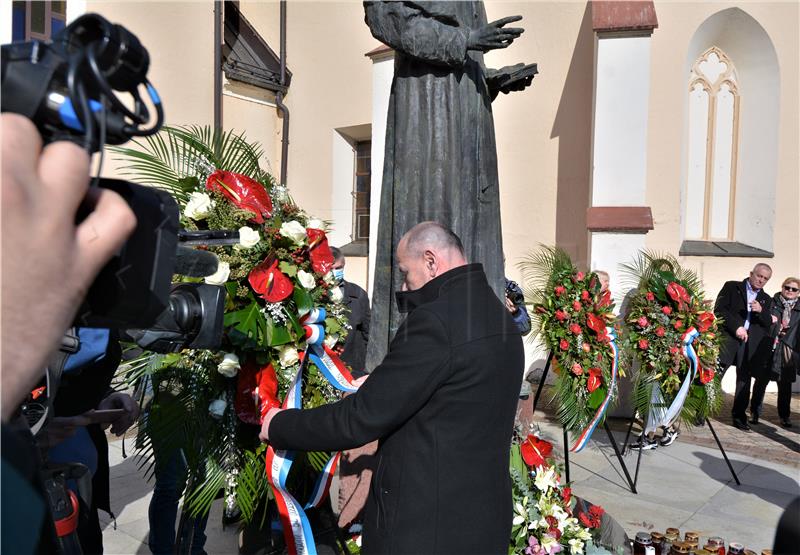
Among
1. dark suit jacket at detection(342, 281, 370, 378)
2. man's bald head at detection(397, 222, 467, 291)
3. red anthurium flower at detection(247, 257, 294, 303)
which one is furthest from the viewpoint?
dark suit jacket at detection(342, 281, 370, 378)

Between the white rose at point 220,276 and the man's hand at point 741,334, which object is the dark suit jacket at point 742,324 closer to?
the man's hand at point 741,334

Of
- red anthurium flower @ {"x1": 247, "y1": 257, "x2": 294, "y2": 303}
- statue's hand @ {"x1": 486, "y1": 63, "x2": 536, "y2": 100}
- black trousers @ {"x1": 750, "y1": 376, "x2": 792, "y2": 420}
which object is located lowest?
black trousers @ {"x1": 750, "y1": 376, "x2": 792, "y2": 420}

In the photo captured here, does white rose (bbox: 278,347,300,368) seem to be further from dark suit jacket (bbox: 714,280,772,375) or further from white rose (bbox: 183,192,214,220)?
dark suit jacket (bbox: 714,280,772,375)

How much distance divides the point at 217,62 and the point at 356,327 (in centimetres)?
716

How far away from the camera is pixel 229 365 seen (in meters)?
2.25

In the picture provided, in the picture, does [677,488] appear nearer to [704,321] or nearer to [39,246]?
[704,321]

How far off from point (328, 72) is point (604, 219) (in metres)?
6.25

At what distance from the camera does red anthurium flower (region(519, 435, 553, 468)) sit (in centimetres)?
329

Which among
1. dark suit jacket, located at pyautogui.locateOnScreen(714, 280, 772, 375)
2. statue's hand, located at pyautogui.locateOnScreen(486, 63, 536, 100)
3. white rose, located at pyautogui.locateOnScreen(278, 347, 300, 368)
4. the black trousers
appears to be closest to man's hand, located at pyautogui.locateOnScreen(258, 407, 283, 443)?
white rose, located at pyautogui.locateOnScreen(278, 347, 300, 368)

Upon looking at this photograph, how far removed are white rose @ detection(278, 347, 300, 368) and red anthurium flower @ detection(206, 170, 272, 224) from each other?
494 millimetres

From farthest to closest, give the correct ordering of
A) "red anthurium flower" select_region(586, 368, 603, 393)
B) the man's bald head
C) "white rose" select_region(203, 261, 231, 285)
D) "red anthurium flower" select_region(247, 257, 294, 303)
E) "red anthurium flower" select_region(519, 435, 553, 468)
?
"red anthurium flower" select_region(586, 368, 603, 393) < "red anthurium flower" select_region(519, 435, 553, 468) < "red anthurium flower" select_region(247, 257, 294, 303) < "white rose" select_region(203, 261, 231, 285) < the man's bald head

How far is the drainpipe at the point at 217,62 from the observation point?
10320 millimetres

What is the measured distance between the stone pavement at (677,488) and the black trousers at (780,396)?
0.46 meters

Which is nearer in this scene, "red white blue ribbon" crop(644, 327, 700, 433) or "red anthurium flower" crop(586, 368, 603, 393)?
"red anthurium flower" crop(586, 368, 603, 393)
